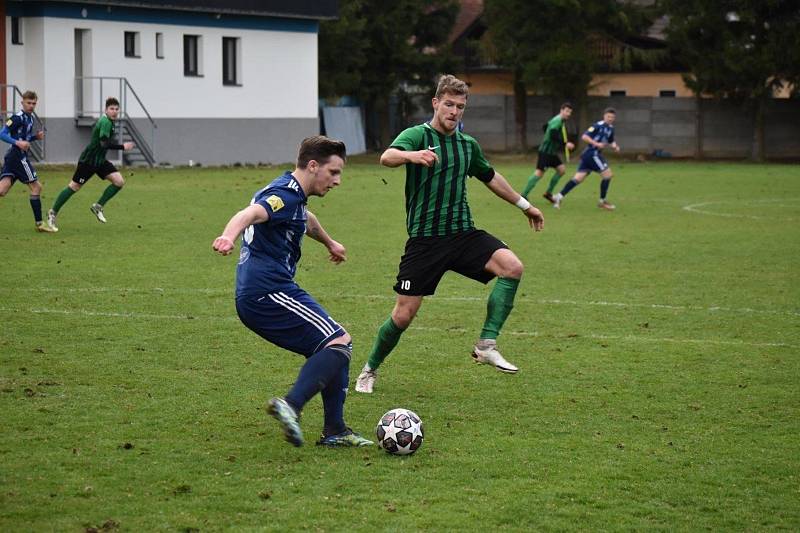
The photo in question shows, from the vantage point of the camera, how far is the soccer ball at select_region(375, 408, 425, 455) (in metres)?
7.03

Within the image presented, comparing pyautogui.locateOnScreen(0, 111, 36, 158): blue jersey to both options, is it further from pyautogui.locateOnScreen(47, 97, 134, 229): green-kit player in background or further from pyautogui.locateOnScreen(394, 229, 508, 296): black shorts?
pyautogui.locateOnScreen(394, 229, 508, 296): black shorts

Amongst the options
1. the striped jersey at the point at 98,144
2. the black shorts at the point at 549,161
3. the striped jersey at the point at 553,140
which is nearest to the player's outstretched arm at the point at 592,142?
the striped jersey at the point at 553,140

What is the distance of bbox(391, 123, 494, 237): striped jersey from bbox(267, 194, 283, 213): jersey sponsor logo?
1.93 meters

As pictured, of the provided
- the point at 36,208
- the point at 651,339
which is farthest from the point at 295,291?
the point at 36,208

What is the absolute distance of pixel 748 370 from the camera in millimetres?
9656

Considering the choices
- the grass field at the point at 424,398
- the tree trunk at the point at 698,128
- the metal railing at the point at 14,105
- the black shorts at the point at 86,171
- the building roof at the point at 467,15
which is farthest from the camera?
the building roof at the point at 467,15

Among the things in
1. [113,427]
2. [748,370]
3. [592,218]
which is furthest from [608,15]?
[113,427]

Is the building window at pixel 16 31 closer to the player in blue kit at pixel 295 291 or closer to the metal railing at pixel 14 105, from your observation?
the metal railing at pixel 14 105

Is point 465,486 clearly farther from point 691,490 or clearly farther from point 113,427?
point 113,427

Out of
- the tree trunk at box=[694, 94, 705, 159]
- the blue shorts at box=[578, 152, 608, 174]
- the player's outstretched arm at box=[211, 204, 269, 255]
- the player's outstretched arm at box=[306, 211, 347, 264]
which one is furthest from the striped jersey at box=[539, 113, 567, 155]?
the tree trunk at box=[694, 94, 705, 159]

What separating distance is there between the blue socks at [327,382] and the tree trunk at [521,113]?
4401cm

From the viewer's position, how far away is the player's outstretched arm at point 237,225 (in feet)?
20.5

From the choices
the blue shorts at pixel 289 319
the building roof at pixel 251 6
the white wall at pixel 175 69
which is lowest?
the blue shorts at pixel 289 319

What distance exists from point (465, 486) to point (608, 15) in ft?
142
